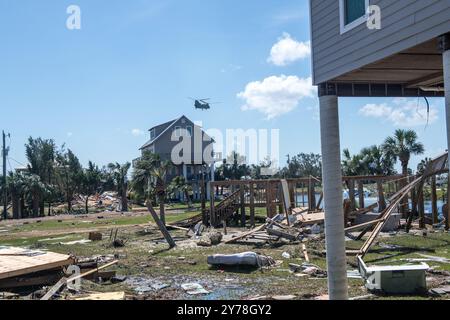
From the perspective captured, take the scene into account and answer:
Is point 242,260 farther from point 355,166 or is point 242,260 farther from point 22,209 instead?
point 22,209

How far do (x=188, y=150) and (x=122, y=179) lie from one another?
38.6 ft

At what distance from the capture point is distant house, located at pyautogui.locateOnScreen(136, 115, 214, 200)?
201 feet

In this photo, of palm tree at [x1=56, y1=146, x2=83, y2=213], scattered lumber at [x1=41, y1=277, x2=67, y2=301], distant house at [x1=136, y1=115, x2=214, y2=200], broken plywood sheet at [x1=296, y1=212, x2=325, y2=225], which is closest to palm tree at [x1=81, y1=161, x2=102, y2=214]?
palm tree at [x1=56, y1=146, x2=83, y2=213]

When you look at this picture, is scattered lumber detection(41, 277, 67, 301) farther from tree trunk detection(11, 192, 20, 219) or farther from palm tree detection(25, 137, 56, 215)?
palm tree detection(25, 137, 56, 215)

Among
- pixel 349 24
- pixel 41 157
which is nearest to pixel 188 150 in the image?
pixel 41 157

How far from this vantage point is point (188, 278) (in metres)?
12.8

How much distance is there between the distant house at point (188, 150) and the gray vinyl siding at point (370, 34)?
171 feet

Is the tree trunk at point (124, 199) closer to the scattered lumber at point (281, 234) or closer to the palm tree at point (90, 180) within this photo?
the palm tree at point (90, 180)

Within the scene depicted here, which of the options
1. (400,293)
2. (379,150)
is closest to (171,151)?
(379,150)

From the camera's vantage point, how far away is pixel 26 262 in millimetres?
11555

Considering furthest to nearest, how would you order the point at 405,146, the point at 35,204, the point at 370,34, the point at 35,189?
the point at 35,204 → the point at 35,189 → the point at 405,146 → the point at 370,34

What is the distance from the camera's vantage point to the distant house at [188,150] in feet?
201

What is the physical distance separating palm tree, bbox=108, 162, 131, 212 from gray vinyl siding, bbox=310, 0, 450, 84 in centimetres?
4783
